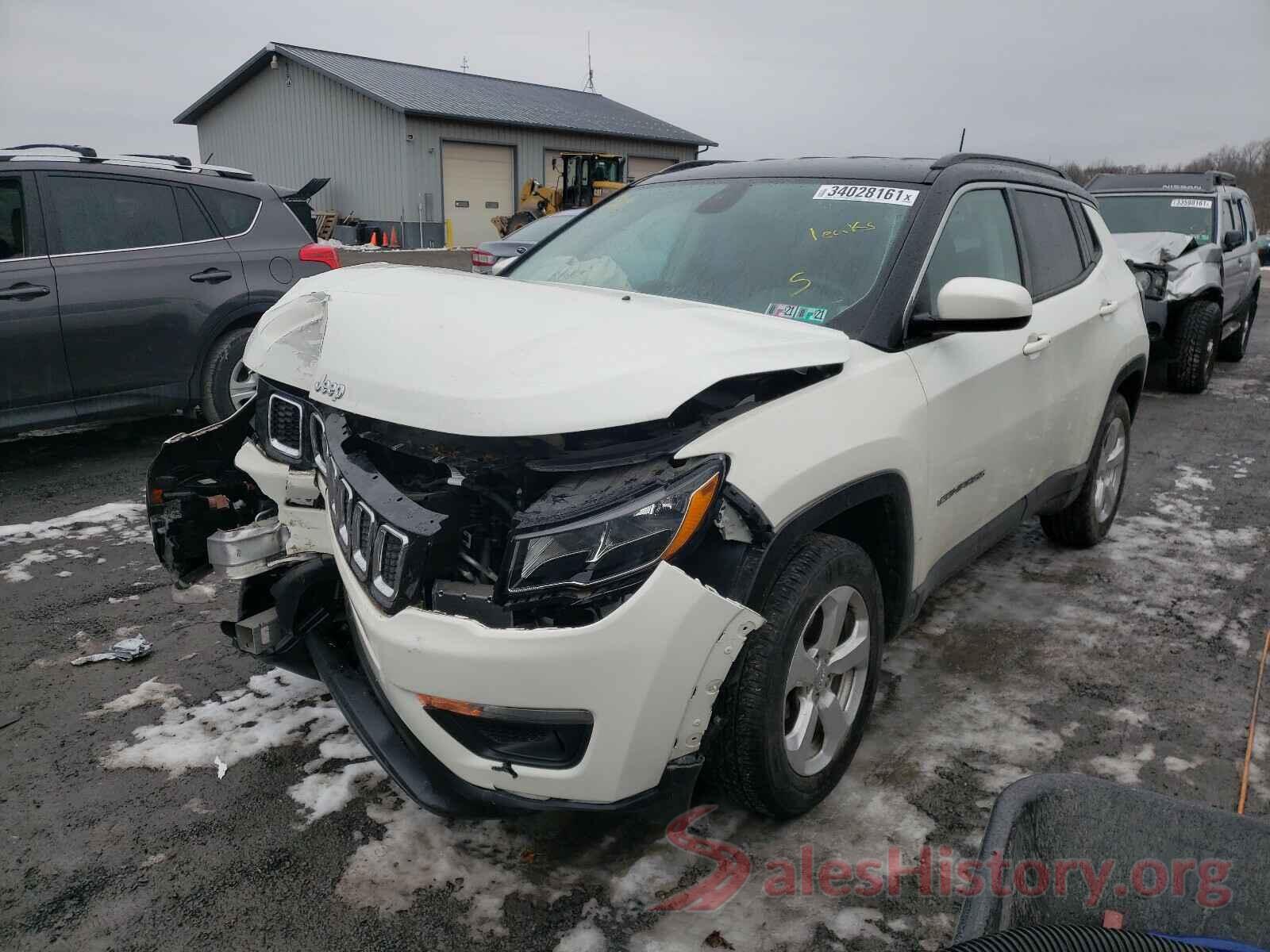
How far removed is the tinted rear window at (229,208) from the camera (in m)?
6.27

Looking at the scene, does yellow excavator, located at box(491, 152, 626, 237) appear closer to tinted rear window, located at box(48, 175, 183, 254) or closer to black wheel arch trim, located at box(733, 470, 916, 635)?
tinted rear window, located at box(48, 175, 183, 254)

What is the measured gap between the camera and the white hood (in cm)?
204


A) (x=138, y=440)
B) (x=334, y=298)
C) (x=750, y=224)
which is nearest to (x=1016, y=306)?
(x=750, y=224)

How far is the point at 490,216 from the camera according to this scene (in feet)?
91.6

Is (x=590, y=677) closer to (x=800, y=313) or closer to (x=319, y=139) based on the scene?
(x=800, y=313)

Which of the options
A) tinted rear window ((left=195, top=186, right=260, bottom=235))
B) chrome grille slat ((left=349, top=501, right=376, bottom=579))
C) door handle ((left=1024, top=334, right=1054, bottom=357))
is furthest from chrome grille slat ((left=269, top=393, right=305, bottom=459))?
tinted rear window ((left=195, top=186, right=260, bottom=235))

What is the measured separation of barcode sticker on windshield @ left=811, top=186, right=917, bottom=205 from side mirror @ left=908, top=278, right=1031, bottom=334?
0.49 m

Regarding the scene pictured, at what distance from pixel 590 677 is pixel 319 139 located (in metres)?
29.7

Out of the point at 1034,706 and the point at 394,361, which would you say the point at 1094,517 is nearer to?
the point at 1034,706

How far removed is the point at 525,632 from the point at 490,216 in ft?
89.8

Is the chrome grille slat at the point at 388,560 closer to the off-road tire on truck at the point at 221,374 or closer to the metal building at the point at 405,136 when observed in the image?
the off-road tire on truck at the point at 221,374

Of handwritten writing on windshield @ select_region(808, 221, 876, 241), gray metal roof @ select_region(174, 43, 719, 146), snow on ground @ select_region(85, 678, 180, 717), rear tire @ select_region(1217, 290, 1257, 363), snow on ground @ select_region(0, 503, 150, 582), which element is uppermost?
gray metal roof @ select_region(174, 43, 719, 146)

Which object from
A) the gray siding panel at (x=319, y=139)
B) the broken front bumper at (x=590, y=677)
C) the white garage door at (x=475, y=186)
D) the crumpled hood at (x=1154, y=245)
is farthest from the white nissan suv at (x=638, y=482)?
the white garage door at (x=475, y=186)

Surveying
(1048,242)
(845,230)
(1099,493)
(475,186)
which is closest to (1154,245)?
(1099,493)
